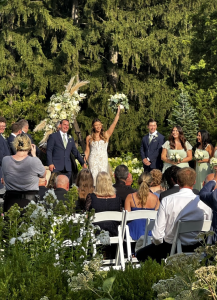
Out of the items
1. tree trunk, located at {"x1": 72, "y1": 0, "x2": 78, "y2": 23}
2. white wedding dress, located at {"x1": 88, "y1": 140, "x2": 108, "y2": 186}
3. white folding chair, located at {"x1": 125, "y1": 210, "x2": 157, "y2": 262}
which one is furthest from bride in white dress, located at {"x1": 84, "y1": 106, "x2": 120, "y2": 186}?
tree trunk, located at {"x1": 72, "y1": 0, "x2": 78, "y2": 23}

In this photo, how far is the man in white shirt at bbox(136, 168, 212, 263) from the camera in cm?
554

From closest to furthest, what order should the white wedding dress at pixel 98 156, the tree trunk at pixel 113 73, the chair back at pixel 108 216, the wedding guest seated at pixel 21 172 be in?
the chair back at pixel 108 216, the wedding guest seated at pixel 21 172, the white wedding dress at pixel 98 156, the tree trunk at pixel 113 73

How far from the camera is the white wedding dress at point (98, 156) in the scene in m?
11.4

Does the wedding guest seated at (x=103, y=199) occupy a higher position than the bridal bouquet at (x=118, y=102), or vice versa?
the bridal bouquet at (x=118, y=102)

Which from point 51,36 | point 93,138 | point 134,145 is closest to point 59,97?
point 93,138

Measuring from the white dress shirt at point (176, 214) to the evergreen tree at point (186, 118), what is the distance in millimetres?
14226

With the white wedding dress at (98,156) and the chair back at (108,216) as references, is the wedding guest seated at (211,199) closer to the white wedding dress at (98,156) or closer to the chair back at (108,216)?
the chair back at (108,216)

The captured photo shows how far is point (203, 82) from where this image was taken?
19656 millimetres

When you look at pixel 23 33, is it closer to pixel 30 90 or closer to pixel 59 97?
pixel 30 90

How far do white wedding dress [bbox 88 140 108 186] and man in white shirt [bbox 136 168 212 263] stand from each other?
5.72 metres

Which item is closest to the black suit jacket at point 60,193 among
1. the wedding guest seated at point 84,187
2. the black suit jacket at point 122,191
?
the wedding guest seated at point 84,187

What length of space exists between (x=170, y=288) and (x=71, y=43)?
23149mm

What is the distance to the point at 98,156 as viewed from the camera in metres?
11.5

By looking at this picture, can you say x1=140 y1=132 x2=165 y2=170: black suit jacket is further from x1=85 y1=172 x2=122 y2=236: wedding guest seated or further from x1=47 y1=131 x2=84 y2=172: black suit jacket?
x1=85 y1=172 x2=122 y2=236: wedding guest seated
